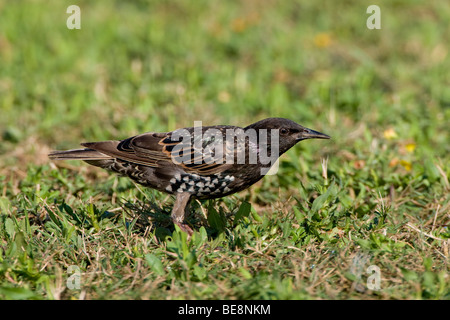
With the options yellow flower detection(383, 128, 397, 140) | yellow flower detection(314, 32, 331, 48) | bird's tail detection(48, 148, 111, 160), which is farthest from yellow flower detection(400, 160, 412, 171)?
yellow flower detection(314, 32, 331, 48)

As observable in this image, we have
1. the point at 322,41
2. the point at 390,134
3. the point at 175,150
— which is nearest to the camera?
the point at 175,150

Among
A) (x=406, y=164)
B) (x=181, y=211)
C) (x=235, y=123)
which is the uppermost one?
(x=235, y=123)

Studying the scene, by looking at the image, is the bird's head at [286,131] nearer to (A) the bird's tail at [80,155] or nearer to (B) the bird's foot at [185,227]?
(B) the bird's foot at [185,227]

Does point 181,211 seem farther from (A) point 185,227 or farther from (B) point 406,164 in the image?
(B) point 406,164

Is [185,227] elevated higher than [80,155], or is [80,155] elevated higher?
[80,155]

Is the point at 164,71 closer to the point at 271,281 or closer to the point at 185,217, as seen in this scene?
the point at 185,217

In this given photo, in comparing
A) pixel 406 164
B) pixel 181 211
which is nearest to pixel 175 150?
pixel 181 211

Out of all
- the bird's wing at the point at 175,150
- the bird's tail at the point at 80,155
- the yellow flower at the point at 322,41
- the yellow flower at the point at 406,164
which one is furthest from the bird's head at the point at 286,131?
the yellow flower at the point at 322,41
